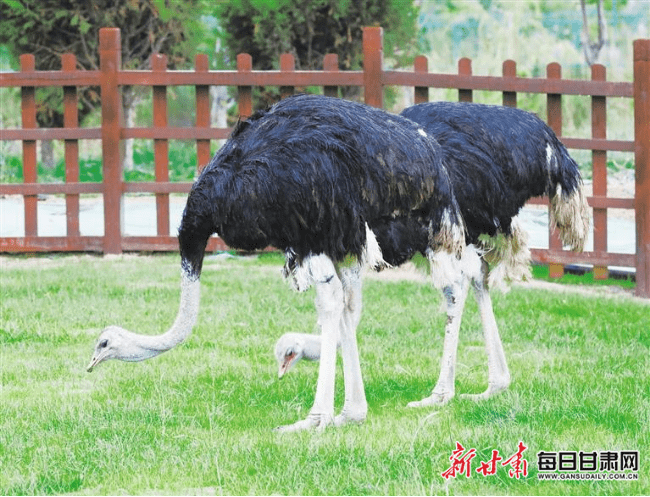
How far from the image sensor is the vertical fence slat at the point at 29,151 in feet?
37.7

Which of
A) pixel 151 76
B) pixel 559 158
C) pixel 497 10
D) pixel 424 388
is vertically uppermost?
pixel 497 10

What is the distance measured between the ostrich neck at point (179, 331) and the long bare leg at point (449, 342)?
118 centimetres

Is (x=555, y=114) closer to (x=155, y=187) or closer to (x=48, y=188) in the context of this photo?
(x=155, y=187)

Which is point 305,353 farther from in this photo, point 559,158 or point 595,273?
point 595,273

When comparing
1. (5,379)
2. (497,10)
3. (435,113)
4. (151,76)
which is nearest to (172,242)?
(151,76)

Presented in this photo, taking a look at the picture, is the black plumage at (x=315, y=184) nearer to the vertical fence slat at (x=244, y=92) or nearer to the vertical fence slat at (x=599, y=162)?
the vertical fence slat at (x=599, y=162)

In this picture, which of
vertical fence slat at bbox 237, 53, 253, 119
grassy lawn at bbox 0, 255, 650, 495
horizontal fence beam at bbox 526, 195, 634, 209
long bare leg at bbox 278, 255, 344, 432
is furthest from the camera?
vertical fence slat at bbox 237, 53, 253, 119

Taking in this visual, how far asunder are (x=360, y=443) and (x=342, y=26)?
39.1 ft

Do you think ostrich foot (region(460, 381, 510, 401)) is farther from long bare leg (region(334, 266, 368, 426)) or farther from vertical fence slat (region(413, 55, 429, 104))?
vertical fence slat (region(413, 55, 429, 104))

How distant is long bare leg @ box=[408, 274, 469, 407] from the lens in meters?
5.92

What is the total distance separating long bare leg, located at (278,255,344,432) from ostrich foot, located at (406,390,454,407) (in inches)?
26.3

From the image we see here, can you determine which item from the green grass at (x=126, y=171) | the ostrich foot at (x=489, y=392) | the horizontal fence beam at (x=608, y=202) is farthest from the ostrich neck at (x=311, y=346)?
the green grass at (x=126, y=171)

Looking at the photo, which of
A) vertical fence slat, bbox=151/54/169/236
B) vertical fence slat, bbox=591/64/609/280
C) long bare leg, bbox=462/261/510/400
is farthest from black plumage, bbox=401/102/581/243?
vertical fence slat, bbox=151/54/169/236

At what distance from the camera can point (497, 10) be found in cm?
3158
